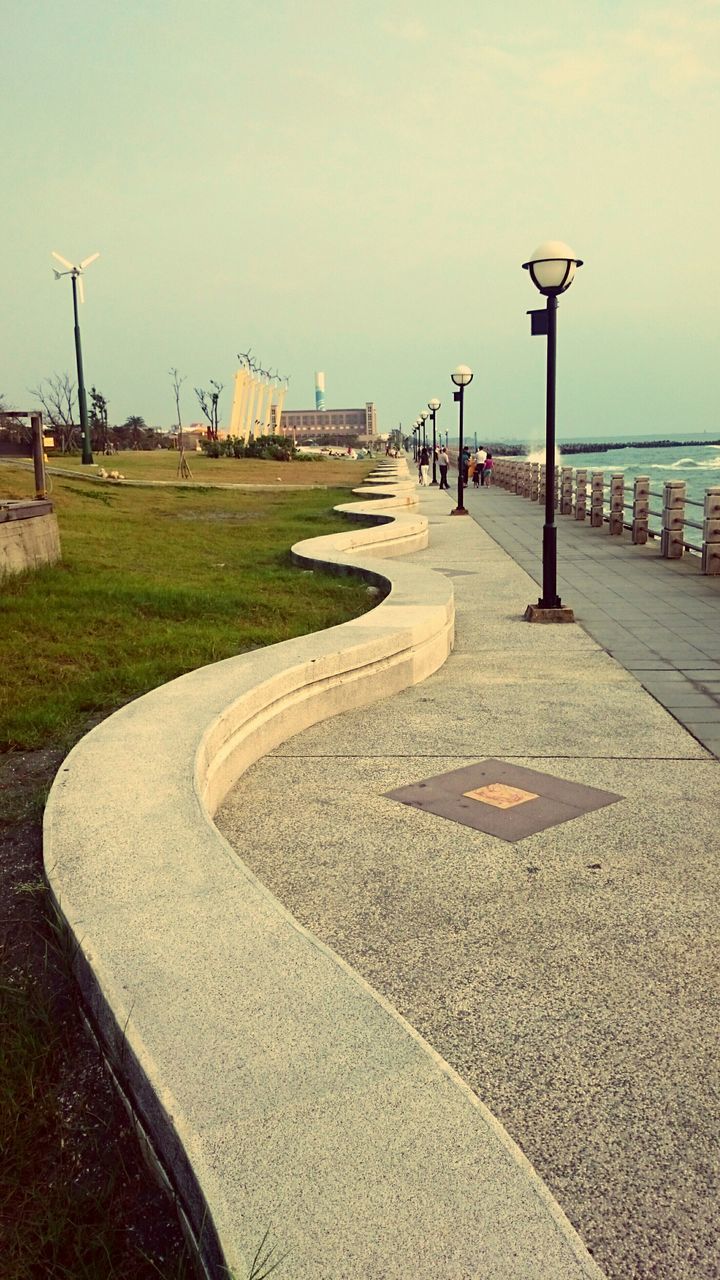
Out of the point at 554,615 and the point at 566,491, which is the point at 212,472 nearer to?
the point at 566,491

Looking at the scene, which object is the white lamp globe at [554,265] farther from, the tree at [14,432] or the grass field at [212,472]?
the grass field at [212,472]

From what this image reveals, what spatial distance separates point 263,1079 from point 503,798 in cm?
267

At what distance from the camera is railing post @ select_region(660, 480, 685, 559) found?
1388 cm

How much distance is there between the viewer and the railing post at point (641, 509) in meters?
15.9

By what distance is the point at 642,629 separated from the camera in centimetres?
906

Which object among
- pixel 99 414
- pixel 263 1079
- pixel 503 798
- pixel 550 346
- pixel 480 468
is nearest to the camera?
pixel 263 1079

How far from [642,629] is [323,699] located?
4.02 metres

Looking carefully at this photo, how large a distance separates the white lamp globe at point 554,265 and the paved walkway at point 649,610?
3160 mm

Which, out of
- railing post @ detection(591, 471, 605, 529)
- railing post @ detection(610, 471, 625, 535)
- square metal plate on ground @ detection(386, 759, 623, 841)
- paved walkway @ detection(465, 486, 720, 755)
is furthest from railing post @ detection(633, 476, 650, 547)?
square metal plate on ground @ detection(386, 759, 623, 841)

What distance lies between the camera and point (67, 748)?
511 centimetres

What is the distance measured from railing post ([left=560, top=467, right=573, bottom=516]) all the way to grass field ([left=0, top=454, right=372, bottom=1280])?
8.52 metres

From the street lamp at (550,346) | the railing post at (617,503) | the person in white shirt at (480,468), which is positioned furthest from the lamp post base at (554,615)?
the person in white shirt at (480,468)

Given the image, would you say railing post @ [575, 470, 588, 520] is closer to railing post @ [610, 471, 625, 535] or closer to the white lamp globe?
railing post @ [610, 471, 625, 535]

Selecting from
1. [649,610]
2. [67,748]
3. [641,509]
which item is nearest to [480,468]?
[641,509]
